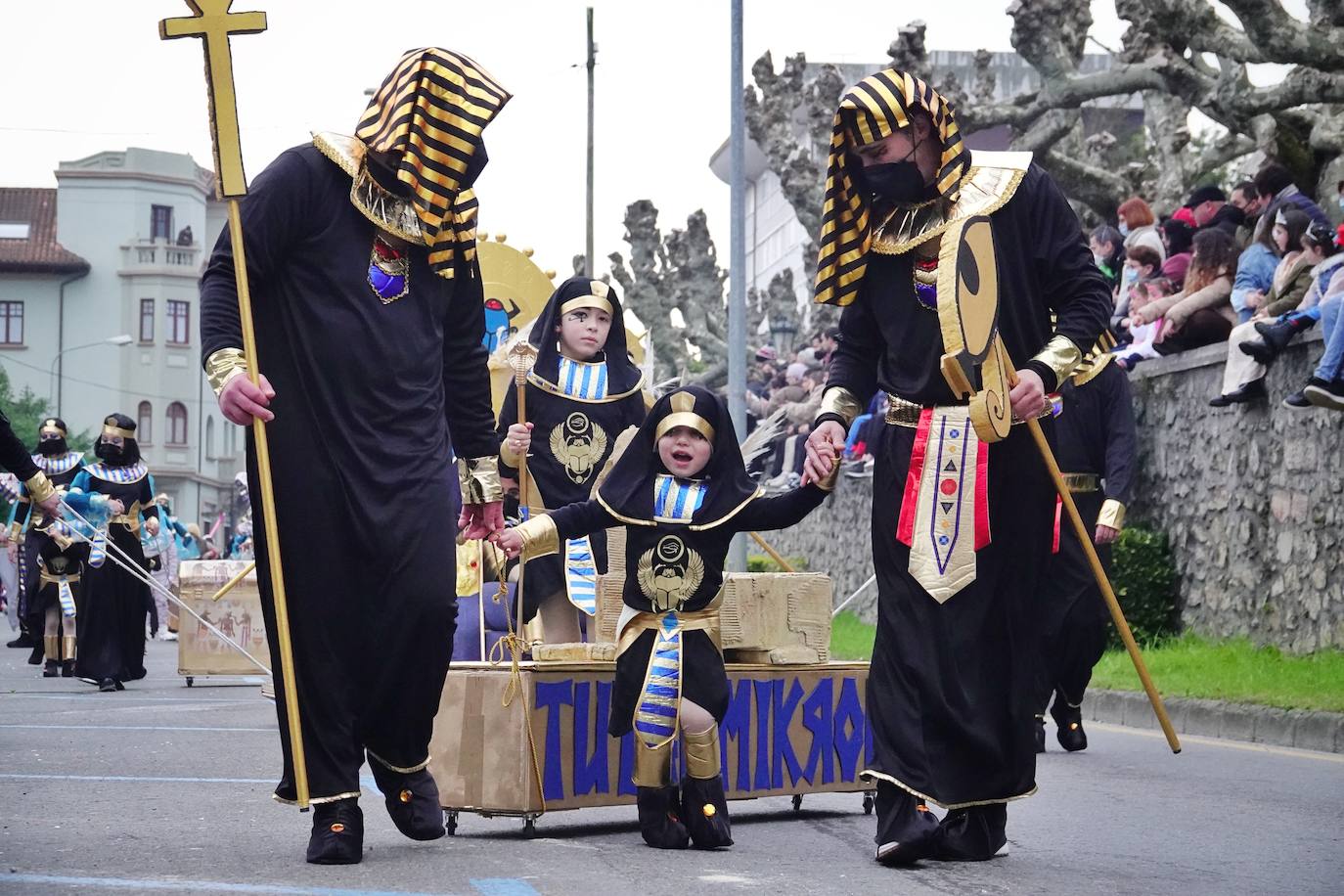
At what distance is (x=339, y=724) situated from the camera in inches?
252

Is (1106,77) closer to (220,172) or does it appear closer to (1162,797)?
(1162,797)

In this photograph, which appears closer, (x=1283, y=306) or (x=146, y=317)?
(x=1283, y=306)

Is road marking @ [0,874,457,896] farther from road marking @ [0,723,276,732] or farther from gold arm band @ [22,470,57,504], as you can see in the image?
road marking @ [0,723,276,732]

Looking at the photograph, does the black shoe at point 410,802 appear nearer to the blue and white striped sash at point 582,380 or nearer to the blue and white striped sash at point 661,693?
the blue and white striped sash at point 661,693

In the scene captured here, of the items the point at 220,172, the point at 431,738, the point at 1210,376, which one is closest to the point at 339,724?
the point at 431,738

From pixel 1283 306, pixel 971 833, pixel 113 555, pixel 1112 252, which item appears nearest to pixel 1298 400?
pixel 1283 306

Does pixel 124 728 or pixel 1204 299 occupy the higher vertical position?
pixel 1204 299

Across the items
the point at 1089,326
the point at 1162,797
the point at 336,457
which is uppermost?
the point at 1089,326

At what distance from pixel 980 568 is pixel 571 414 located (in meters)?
4.39

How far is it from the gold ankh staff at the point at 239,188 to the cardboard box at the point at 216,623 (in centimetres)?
1040

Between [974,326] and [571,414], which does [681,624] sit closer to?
[974,326]

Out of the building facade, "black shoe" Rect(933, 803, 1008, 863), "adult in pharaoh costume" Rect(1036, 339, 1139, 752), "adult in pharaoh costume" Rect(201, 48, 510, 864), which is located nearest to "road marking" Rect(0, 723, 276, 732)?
"adult in pharaoh costume" Rect(1036, 339, 1139, 752)

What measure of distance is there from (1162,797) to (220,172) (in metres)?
4.56

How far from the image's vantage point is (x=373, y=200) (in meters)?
6.54
